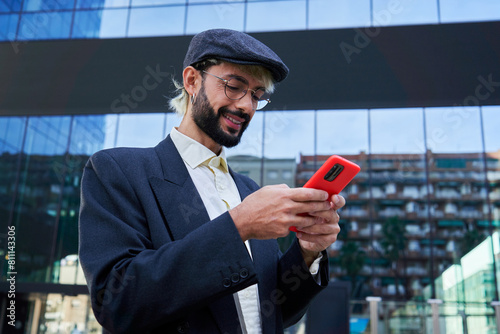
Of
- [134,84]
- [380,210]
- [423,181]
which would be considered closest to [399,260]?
[380,210]

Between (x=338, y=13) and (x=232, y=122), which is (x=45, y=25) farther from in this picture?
(x=232, y=122)

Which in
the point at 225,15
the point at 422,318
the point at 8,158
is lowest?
the point at 422,318

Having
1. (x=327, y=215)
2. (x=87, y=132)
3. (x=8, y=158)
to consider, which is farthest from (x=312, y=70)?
(x=8, y=158)

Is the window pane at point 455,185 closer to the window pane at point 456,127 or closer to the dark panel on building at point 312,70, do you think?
the window pane at point 456,127

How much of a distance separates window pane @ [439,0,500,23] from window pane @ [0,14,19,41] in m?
10.6

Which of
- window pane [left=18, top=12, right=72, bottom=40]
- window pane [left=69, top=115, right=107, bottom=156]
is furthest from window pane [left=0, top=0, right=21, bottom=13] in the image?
window pane [left=69, top=115, right=107, bottom=156]

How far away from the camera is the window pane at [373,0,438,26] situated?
30.1 feet

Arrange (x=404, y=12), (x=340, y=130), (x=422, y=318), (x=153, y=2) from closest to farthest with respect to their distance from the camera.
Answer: (x=422, y=318)
(x=404, y=12)
(x=153, y=2)
(x=340, y=130)

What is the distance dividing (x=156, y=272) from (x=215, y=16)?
10341 mm

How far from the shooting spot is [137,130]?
11.9m

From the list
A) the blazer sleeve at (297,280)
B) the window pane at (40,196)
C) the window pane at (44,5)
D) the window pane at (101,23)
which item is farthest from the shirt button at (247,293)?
the window pane at (44,5)

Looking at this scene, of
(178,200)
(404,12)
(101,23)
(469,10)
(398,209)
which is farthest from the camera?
(398,209)

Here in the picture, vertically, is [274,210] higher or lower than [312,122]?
lower

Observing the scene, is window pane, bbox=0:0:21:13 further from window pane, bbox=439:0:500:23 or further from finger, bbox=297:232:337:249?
finger, bbox=297:232:337:249
